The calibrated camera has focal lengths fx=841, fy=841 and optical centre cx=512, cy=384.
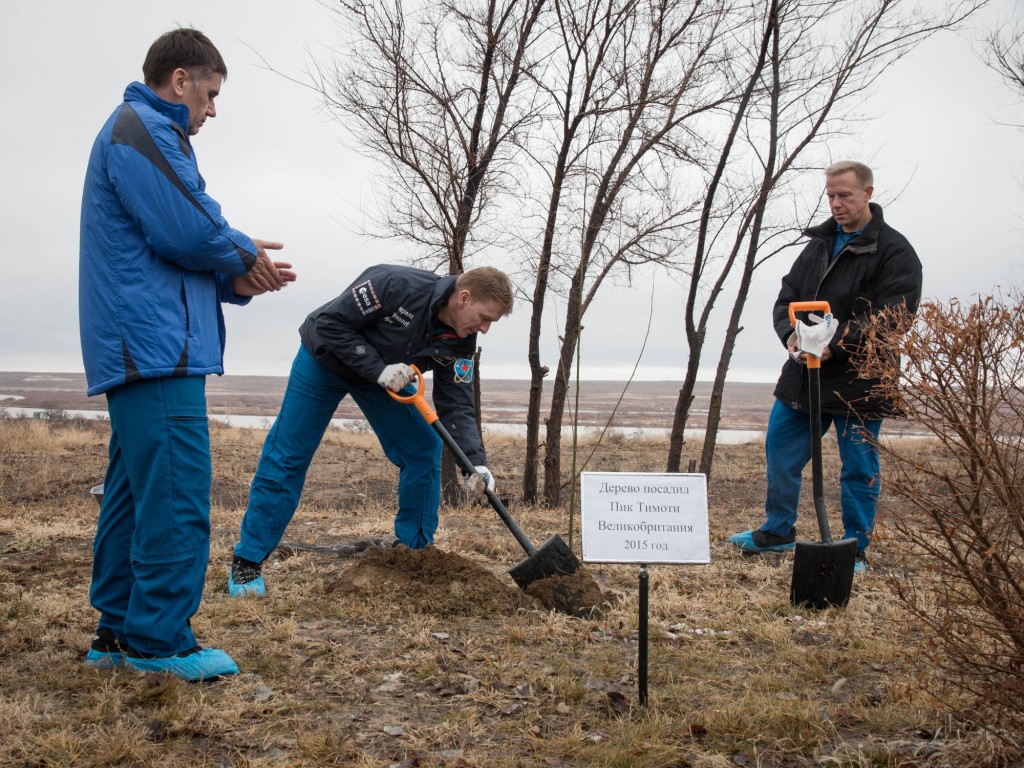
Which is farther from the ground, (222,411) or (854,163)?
(854,163)

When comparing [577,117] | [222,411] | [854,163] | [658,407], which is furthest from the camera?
[658,407]

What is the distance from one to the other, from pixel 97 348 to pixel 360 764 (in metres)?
1.58

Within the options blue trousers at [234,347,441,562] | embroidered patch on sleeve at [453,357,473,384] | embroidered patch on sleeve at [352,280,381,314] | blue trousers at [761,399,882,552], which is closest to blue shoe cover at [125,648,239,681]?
blue trousers at [234,347,441,562]

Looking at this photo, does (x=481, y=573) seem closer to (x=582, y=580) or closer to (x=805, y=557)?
(x=582, y=580)

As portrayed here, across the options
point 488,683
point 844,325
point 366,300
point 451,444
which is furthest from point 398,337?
point 844,325

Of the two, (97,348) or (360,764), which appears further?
(97,348)

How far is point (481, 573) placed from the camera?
4254 millimetres

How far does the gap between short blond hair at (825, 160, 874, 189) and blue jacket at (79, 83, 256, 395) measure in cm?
340

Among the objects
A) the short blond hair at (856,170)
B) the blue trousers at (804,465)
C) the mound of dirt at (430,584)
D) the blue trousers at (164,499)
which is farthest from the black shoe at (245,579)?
the short blond hair at (856,170)

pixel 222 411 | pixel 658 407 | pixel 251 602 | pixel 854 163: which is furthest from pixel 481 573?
pixel 658 407

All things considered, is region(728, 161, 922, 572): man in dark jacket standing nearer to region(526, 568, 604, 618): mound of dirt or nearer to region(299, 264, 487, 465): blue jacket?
region(526, 568, 604, 618): mound of dirt

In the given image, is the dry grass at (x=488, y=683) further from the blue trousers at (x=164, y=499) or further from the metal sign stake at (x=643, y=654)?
the blue trousers at (x=164, y=499)

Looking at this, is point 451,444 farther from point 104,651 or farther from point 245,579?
point 104,651

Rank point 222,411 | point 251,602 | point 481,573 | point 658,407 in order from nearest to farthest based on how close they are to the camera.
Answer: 1. point 251,602
2. point 481,573
3. point 222,411
4. point 658,407
